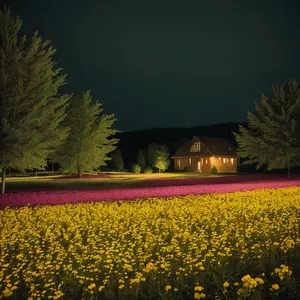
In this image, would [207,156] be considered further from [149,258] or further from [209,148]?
[149,258]

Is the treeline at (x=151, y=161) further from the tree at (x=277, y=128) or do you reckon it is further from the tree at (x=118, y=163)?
the tree at (x=277, y=128)

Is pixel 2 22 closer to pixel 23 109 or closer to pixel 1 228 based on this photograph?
pixel 23 109

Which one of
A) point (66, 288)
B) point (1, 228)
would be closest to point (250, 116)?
point (1, 228)

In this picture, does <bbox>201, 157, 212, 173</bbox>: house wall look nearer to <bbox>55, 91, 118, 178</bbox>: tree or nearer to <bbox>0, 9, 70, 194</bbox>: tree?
<bbox>55, 91, 118, 178</bbox>: tree

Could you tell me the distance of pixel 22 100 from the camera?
67.7ft

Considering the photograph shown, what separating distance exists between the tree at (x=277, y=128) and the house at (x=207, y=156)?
75.3ft

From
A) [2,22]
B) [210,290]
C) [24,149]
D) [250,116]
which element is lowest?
[210,290]

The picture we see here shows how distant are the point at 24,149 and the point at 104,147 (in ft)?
49.4

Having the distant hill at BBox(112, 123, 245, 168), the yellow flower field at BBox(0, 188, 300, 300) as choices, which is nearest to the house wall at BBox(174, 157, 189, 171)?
the distant hill at BBox(112, 123, 245, 168)

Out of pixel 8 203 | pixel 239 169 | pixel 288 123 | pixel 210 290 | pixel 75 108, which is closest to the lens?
pixel 210 290

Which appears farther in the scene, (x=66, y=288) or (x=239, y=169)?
(x=239, y=169)

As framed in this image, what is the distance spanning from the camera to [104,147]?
115ft

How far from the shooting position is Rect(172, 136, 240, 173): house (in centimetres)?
6444

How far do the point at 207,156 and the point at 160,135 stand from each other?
2829 inches
